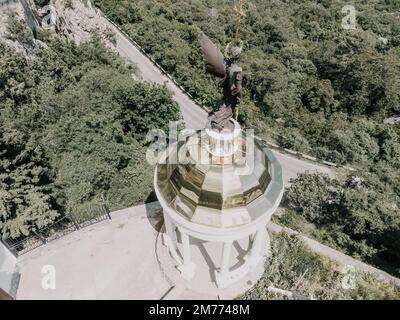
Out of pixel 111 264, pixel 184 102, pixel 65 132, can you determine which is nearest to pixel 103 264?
pixel 111 264

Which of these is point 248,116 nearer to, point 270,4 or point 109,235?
point 109,235

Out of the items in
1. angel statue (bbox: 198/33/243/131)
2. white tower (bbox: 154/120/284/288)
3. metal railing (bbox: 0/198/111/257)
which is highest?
angel statue (bbox: 198/33/243/131)

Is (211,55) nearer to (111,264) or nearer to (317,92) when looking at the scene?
(111,264)

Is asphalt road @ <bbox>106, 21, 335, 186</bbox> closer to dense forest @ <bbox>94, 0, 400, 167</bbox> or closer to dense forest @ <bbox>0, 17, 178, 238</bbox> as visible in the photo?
dense forest @ <bbox>94, 0, 400, 167</bbox>

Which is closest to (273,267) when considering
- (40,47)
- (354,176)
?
(354,176)

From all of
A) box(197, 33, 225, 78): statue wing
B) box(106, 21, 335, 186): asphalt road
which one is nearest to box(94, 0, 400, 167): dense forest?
box(106, 21, 335, 186): asphalt road
